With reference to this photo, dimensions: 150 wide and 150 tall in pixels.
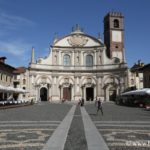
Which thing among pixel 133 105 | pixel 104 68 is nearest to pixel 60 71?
pixel 104 68

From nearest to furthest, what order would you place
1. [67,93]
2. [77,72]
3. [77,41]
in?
[67,93] < [77,72] < [77,41]

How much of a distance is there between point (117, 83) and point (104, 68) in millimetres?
5336

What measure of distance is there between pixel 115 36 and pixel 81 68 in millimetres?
12799

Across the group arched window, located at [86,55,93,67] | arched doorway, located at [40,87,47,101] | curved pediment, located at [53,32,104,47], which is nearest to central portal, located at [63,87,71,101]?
arched doorway, located at [40,87,47,101]

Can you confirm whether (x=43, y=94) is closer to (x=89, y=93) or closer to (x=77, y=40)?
(x=89, y=93)

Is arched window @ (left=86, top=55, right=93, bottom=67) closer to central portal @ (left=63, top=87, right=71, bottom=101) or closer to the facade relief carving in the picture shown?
the facade relief carving

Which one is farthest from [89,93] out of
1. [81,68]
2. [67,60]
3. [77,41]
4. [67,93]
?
[77,41]

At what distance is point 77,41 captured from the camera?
3317 inches

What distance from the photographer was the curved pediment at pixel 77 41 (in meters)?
84.1

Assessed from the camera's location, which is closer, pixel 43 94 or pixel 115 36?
pixel 43 94

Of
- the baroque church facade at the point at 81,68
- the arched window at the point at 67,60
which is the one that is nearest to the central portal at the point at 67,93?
the baroque church facade at the point at 81,68

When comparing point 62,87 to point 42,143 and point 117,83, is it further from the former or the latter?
point 42,143

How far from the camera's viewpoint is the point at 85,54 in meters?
84.6

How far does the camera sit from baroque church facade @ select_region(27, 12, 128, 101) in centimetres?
8112
